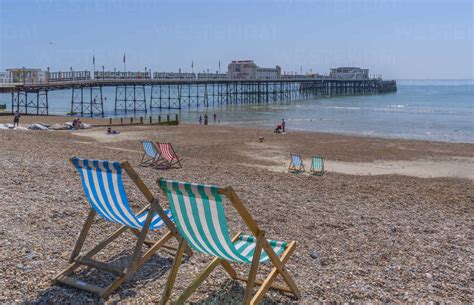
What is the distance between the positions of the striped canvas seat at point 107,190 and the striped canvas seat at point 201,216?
2.10ft

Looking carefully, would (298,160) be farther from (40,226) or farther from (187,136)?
(187,136)

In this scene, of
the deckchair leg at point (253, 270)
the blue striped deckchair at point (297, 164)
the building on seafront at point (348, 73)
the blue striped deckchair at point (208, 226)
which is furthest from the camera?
the building on seafront at point (348, 73)

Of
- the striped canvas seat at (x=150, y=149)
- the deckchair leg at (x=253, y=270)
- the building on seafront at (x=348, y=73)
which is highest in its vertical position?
the building on seafront at (x=348, y=73)

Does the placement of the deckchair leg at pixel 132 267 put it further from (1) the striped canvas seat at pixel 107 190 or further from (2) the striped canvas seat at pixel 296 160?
(2) the striped canvas seat at pixel 296 160

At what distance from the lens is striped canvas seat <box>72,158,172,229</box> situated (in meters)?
3.63

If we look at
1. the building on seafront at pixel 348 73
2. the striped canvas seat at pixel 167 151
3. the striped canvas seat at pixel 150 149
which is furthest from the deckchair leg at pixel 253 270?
the building on seafront at pixel 348 73

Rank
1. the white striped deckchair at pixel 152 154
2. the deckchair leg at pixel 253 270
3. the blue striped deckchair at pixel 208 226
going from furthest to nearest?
the white striped deckchair at pixel 152 154 → the deckchair leg at pixel 253 270 → the blue striped deckchair at pixel 208 226

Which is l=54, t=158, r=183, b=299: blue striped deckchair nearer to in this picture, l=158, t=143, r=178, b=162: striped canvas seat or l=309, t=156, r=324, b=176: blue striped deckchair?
l=158, t=143, r=178, b=162: striped canvas seat

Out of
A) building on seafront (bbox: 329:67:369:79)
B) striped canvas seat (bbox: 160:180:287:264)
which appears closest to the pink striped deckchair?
striped canvas seat (bbox: 160:180:287:264)

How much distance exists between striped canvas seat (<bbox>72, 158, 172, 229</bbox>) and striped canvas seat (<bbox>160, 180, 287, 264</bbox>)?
64 centimetres

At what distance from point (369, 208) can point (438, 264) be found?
2.58 metres

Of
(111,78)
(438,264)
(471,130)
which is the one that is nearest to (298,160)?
(438,264)

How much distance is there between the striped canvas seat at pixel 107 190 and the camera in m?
3.63

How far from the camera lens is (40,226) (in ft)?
16.1
